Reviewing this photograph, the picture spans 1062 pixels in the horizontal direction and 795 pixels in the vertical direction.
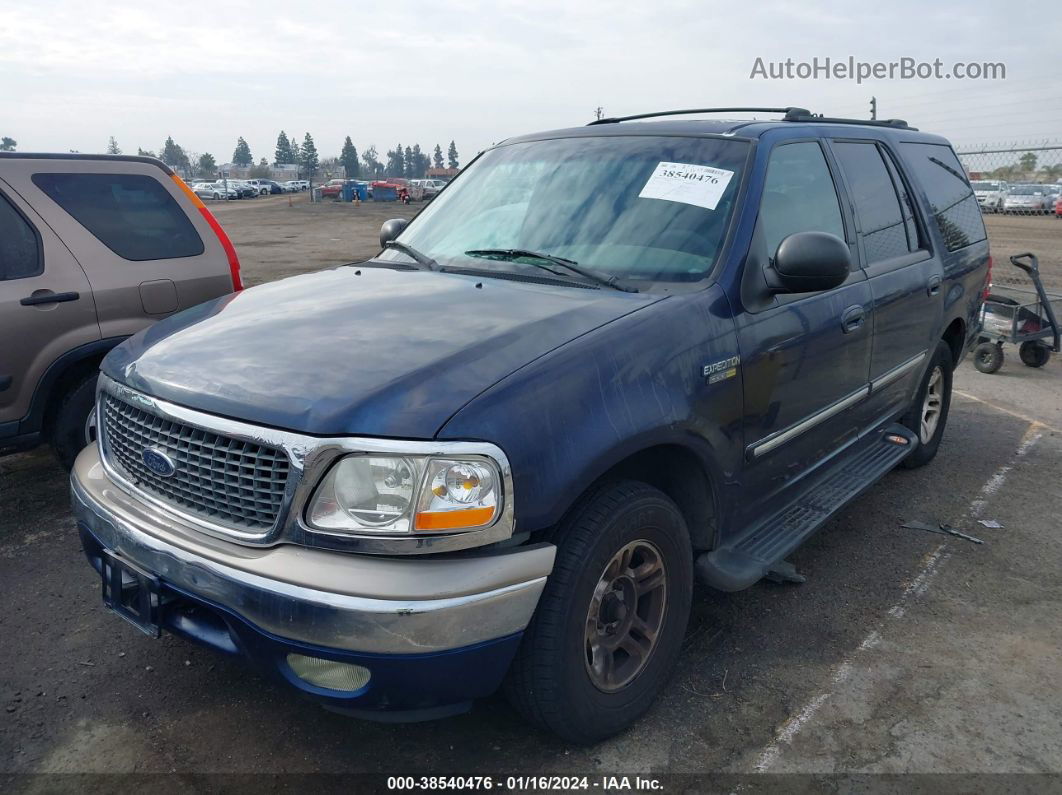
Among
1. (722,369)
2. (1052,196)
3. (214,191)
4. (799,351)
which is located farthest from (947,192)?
(214,191)

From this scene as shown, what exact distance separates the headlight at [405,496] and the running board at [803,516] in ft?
3.88

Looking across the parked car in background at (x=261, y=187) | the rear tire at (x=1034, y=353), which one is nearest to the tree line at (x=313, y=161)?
the parked car in background at (x=261, y=187)

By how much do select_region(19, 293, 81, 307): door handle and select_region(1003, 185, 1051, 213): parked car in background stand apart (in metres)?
37.2

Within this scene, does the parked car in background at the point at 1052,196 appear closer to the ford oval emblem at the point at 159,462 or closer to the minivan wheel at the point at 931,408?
the minivan wheel at the point at 931,408

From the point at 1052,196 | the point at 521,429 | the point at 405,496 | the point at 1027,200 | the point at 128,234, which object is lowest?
the point at 405,496

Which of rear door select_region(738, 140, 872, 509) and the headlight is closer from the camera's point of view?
the headlight

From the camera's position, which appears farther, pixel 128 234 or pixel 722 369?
pixel 128 234

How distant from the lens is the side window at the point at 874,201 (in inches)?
154

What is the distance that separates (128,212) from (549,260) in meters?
3.04

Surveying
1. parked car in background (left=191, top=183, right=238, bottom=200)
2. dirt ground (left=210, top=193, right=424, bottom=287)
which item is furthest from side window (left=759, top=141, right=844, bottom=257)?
parked car in background (left=191, top=183, right=238, bottom=200)

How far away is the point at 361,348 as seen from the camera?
2.48m

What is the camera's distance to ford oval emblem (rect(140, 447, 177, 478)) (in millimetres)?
2416

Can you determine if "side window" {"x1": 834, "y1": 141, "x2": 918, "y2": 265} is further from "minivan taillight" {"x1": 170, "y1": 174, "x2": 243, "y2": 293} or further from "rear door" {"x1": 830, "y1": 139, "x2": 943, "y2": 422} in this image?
"minivan taillight" {"x1": 170, "y1": 174, "x2": 243, "y2": 293}

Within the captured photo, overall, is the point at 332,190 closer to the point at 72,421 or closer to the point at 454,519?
the point at 72,421
